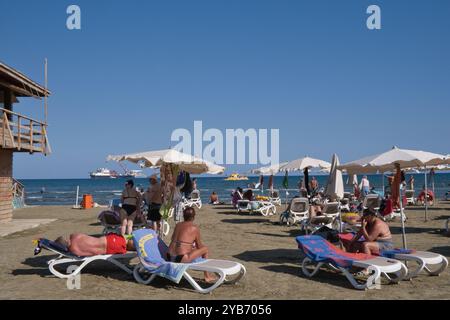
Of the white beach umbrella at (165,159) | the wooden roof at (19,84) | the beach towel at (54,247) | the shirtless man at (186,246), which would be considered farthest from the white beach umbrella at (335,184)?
the wooden roof at (19,84)

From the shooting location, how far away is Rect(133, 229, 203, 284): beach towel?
18.8 feet

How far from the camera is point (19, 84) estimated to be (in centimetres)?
1664

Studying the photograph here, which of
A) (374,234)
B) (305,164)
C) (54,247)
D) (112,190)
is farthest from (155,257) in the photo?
(112,190)

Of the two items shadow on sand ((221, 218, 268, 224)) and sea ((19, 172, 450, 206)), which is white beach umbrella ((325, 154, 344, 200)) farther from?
sea ((19, 172, 450, 206))

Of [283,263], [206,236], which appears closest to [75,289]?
[283,263]

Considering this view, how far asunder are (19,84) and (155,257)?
42.7 feet

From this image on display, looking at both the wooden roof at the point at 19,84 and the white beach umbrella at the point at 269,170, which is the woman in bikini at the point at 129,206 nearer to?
the wooden roof at the point at 19,84

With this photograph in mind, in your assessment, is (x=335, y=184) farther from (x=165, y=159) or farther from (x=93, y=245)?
(x=93, y=245)

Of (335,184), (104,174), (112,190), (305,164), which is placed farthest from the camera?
(104,174)

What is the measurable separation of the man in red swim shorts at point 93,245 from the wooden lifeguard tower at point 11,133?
8.37m

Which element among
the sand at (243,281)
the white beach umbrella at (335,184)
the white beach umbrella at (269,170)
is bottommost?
the sand at (243,281)

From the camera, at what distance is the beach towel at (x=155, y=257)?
574 cm

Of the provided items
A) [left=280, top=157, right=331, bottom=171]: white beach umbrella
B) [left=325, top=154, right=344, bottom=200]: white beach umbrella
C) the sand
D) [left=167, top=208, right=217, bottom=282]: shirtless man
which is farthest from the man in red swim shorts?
[left=280, top=157, right=331, bottom=171]: white beach umbrella
